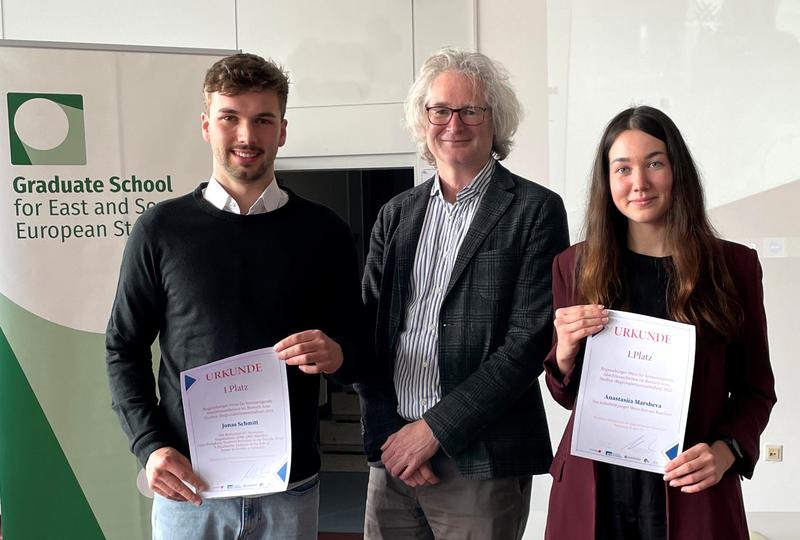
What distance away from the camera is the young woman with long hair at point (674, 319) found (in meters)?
1.51

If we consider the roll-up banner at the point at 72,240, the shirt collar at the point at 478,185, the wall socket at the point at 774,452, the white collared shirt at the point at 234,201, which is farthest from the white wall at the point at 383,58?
the white collared shirt at the point at 234,201

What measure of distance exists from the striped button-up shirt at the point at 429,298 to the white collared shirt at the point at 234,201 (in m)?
0.45

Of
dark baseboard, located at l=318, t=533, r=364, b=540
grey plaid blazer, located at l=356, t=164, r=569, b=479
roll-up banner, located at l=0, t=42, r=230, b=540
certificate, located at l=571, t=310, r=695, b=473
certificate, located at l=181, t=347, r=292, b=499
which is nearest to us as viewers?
certificate, located at l=571, t=310, r=695, b=473

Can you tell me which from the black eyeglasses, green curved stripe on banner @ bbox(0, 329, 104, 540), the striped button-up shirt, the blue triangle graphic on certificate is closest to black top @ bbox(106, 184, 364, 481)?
the striped button-up shirt

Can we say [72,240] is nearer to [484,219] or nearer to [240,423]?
[240,423]

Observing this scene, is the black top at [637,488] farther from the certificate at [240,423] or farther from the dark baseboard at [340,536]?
the dark baseboard at [340,536]

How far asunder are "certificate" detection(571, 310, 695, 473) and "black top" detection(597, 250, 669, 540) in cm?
7

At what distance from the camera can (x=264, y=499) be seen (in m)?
1.72

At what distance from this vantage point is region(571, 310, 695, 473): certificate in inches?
58.2

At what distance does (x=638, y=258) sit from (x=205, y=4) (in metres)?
3.82

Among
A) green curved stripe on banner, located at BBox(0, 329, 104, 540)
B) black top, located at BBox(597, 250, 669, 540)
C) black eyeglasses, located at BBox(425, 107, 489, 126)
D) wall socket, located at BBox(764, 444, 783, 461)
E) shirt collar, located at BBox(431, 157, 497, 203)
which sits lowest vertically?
wall socket, located at BBox(764, 444, 783, 461)

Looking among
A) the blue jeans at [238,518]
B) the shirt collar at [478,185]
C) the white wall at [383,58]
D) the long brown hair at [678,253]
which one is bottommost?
the blue jeans at [238,518]

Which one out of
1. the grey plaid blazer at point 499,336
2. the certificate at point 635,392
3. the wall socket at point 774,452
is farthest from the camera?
the wall socket at point 774,452

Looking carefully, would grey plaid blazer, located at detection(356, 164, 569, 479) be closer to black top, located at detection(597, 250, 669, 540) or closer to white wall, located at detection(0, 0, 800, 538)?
black top, located at detection(597, 250, 669, 540)
